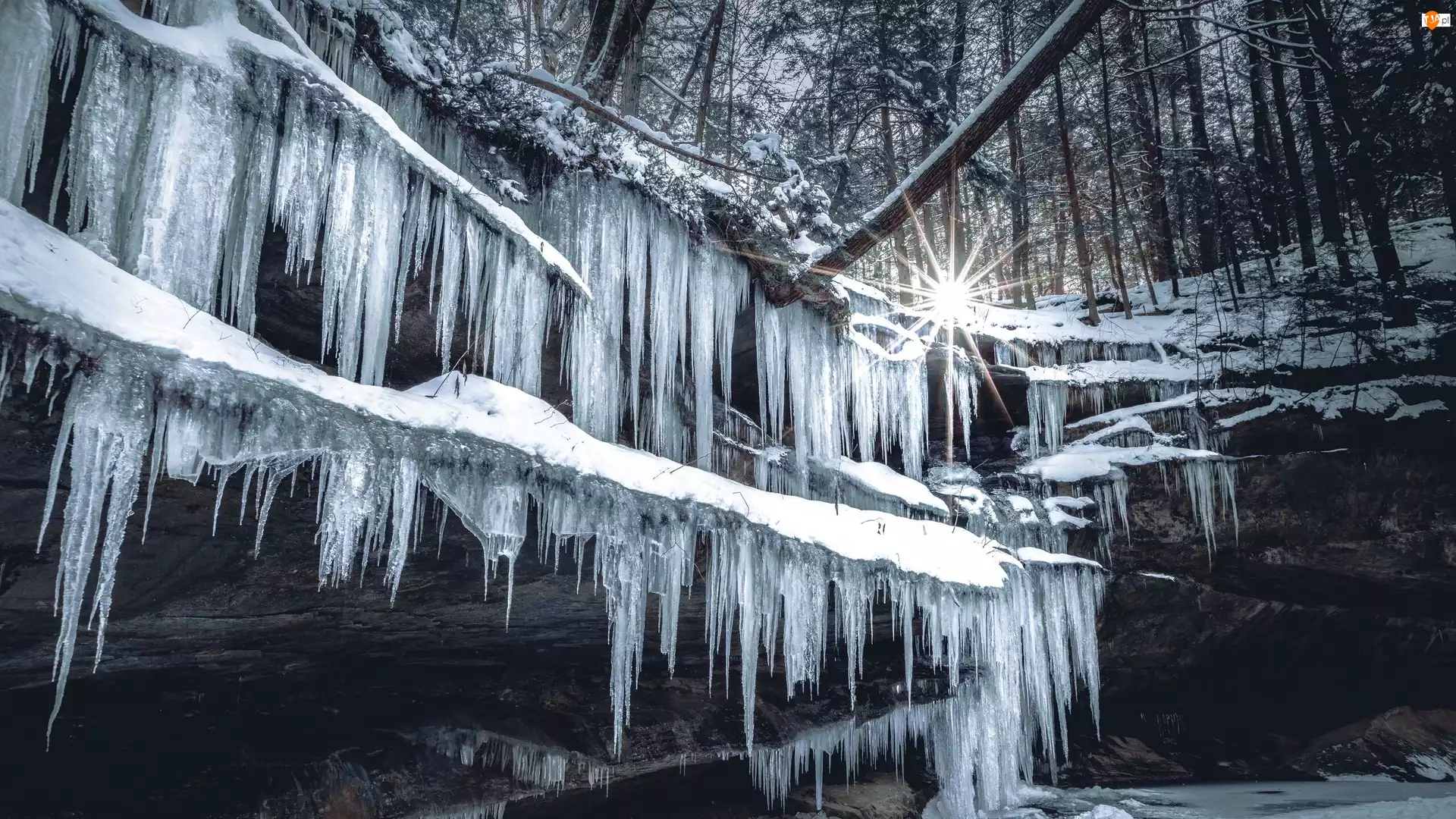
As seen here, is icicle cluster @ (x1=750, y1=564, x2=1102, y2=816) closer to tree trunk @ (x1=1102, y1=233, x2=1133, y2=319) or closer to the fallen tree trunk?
the fallen tree trunk

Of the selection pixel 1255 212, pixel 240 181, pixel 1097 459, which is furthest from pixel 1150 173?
pixel 240 181

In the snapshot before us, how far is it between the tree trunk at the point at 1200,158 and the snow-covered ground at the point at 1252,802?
943 centimetres

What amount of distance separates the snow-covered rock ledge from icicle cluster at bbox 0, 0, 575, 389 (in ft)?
1.61

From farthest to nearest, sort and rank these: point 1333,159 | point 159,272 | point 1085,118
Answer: point 1085,118
point 1333,159
point 159,272

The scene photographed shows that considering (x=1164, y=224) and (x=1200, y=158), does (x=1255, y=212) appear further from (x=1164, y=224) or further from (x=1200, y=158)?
(x=1200, y=158)

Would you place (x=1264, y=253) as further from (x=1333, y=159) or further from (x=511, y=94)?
(x=511, y=94)

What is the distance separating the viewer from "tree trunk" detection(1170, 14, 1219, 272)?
1273 centimetres

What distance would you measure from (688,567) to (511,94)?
12.7ft

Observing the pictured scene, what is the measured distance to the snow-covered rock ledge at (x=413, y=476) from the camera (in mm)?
2385

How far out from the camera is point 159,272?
286cm

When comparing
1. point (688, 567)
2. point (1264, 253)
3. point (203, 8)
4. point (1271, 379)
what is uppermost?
point (1264, 253)

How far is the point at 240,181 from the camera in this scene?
323 centimetres

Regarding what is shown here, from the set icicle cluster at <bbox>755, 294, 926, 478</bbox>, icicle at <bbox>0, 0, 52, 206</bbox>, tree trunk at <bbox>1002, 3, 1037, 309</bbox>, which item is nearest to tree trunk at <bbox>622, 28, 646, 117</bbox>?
icicle cluster at <bbox>755, 294, 926, 478</bbox>

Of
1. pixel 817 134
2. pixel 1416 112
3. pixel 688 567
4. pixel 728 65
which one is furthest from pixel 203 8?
pixel 1416 112
